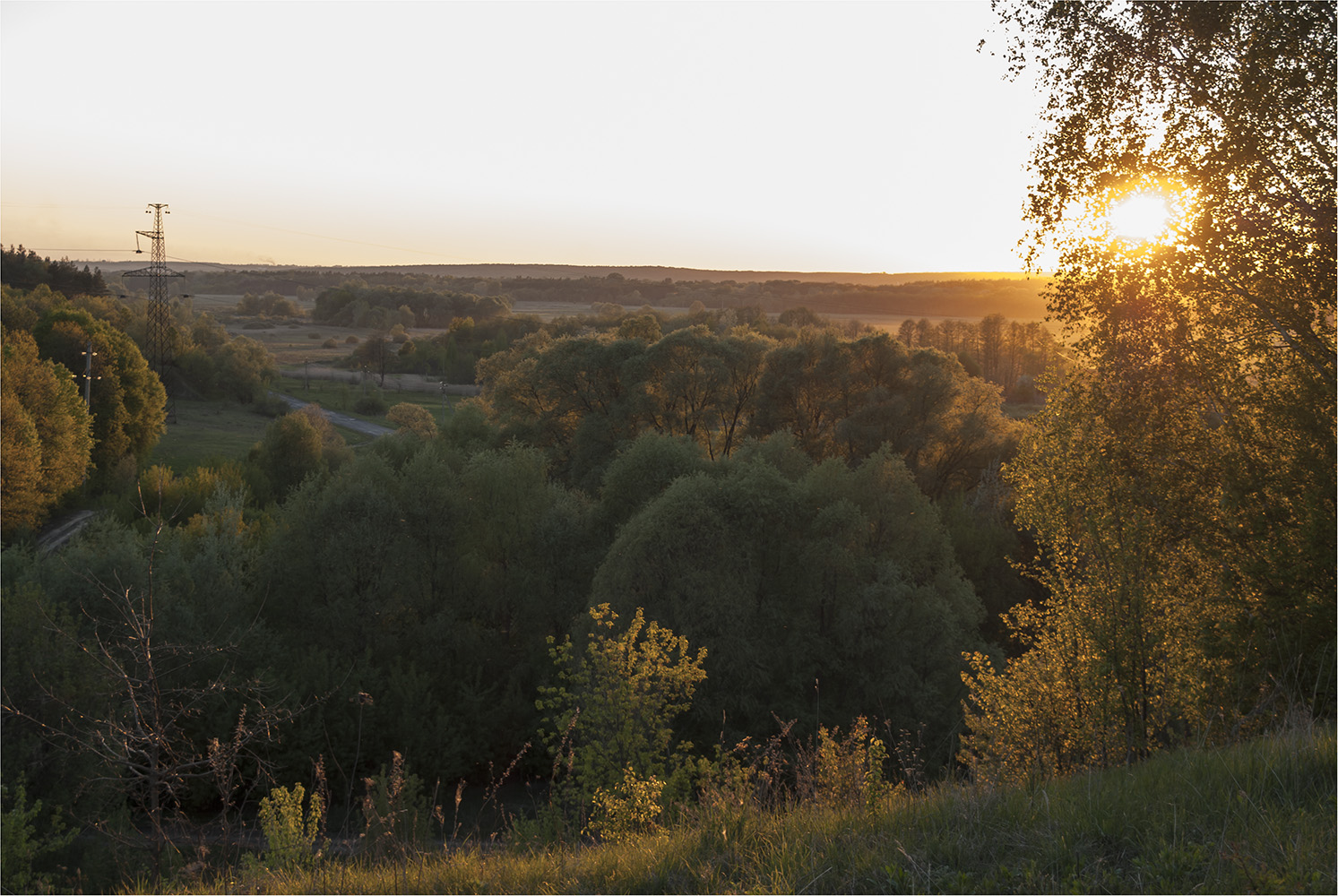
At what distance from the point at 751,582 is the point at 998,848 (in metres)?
21.6

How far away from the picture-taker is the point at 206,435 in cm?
7106

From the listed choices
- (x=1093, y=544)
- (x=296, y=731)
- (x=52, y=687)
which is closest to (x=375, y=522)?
(x=296, y=731)

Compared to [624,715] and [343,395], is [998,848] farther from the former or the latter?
[343,395]

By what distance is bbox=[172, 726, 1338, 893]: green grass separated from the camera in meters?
5.28

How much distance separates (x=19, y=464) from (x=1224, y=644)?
4867cm

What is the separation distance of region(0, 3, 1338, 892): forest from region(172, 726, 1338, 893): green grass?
0.16 ft

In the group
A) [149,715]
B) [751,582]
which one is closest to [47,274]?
[751,582]

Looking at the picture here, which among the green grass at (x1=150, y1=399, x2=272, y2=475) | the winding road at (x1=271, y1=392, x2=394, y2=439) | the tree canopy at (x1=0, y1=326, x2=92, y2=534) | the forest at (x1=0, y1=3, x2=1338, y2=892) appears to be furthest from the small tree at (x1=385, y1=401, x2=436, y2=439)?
the tree canopy at (x1=0, y1=326, x2=92, y2=534)

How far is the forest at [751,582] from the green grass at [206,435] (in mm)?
3163

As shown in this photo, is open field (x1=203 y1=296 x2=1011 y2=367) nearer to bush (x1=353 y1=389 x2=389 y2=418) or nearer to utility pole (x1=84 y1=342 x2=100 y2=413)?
bush (x1=353 y1=389 x2=389 y2=418)

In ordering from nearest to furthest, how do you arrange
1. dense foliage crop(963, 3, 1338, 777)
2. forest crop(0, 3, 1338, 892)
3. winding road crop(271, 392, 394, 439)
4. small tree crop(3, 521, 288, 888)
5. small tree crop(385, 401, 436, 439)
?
small tree crop(3, 521, 288, 888) → forest crop(0, 3, 1338, 892) → dense foliage crop(963, 3, 1338, 777) → small tree crop(385, 401, 436, 439) → winding road crop(271, 392, 394, 439)

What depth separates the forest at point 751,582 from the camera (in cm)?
873

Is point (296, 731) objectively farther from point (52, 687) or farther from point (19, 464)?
point (19, 464)

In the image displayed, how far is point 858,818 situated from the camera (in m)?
6.62
